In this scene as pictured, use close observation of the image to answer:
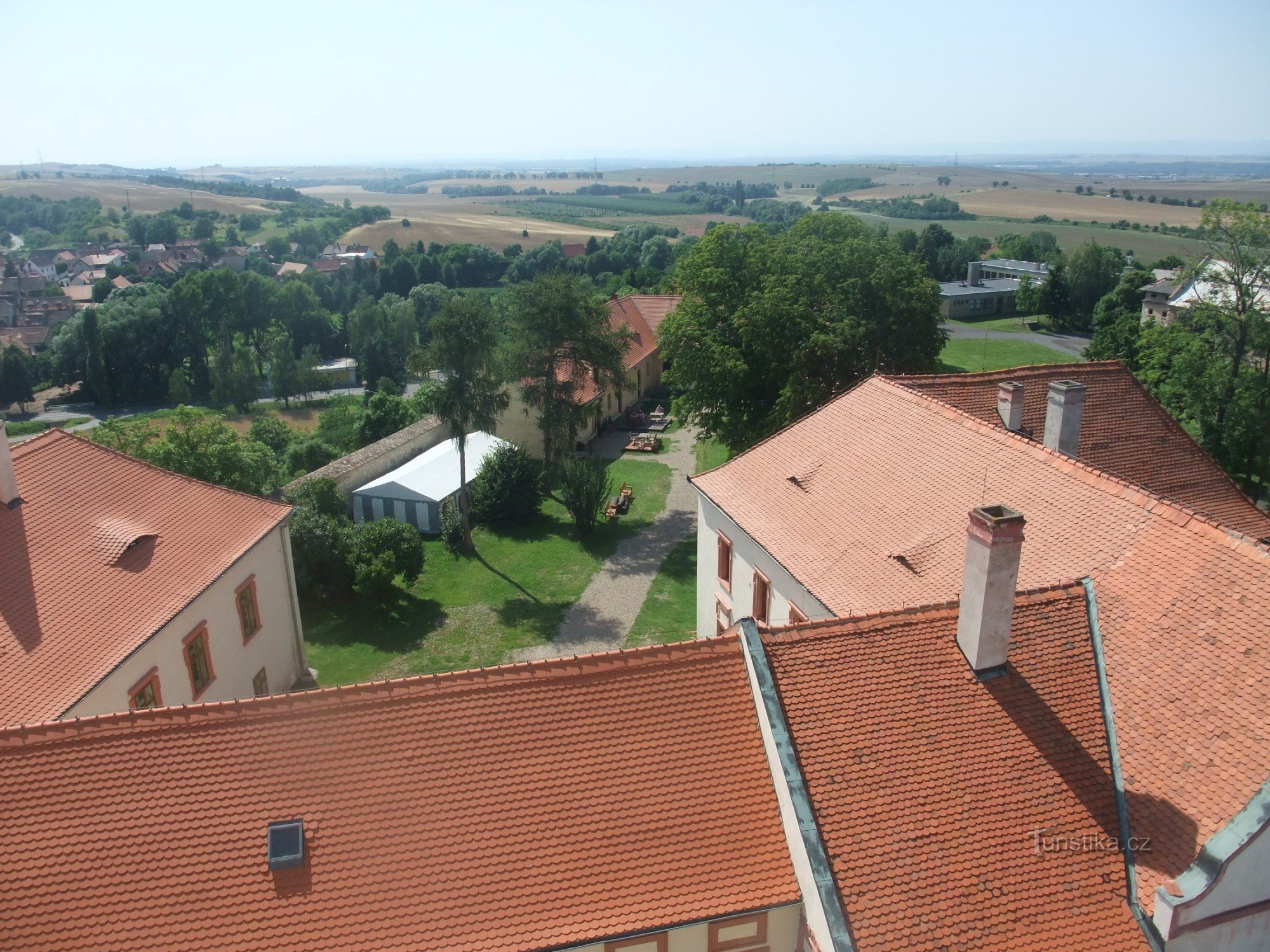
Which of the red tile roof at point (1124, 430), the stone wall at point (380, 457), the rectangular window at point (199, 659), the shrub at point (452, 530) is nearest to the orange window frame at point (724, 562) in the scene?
the red tile roof at point (1124, 430)

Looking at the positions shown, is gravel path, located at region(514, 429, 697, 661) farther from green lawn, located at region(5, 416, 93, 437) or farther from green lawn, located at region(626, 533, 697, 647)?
green lawn, located at region(5, 416, 93, 437)

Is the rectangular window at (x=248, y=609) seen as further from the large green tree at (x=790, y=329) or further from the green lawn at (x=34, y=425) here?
the green lawn at (x=34, y=425)

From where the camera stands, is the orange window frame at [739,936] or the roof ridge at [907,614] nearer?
the orange window frame at [739,936]

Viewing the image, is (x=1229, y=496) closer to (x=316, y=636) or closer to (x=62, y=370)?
(x=316, y=636)

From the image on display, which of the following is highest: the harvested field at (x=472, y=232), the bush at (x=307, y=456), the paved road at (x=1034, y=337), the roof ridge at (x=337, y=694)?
the roof ridge at (x=337, y=694)

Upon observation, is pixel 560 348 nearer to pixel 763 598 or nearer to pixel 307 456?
pixel 307 456

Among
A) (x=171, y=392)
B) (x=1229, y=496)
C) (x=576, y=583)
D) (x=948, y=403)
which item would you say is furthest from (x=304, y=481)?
(x=171, y=392)

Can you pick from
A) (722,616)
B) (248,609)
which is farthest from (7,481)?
(722,616)

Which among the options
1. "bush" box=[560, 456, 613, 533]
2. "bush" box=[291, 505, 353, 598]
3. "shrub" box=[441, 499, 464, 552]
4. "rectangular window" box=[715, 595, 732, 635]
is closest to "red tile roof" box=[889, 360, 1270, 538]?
"rectangular window" box=[715, 595, 732, 635]
